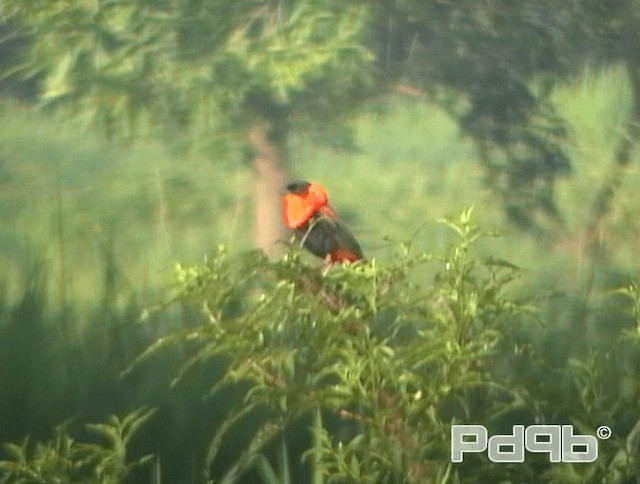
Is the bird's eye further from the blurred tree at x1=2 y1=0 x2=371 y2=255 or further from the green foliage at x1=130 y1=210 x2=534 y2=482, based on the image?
the green foliage at x1=130 y1=210 x2=534 y2=482

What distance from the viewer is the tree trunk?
1.67 metres

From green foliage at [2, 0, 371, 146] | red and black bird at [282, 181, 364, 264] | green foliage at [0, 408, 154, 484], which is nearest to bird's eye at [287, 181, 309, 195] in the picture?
red and black bird at [282, 181, 364, 264]

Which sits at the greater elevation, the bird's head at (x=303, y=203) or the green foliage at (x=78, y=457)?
the bird's head at (x=303, y=203)

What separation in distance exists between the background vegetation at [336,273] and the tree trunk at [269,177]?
0.01 metres

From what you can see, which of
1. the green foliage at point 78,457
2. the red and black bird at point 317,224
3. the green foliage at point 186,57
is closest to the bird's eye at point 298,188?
the red and black bird at point 317,224

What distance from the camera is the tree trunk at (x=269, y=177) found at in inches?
65.9

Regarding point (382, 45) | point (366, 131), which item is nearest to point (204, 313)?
point (366, 131)

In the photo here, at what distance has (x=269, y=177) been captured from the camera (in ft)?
5.54

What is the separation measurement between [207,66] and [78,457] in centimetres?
59

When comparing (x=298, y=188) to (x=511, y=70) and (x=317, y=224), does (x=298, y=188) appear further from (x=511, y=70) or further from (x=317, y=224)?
(x=511, y=70)

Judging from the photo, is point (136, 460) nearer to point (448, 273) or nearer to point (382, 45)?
point (448, 273)

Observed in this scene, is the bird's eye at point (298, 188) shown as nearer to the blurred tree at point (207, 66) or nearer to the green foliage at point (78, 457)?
→ the blurred tree at point (207, 66)

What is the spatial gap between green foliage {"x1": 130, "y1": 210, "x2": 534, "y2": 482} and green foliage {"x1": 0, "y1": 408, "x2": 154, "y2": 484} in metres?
0.11

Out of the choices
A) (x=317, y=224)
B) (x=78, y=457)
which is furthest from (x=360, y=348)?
(x=78, y=457)
